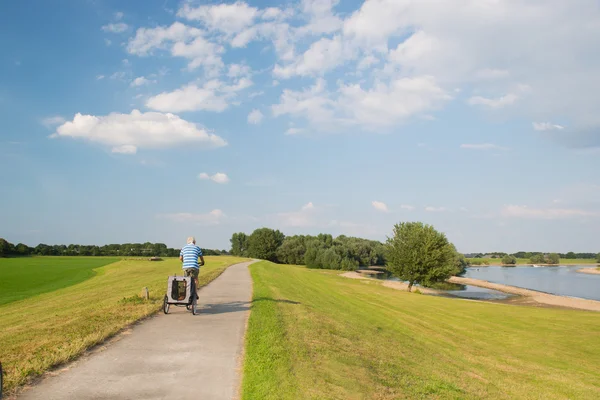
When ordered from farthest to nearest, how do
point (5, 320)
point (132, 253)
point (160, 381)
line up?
point (132, 253) < point (5, 320) < point (160, 381)

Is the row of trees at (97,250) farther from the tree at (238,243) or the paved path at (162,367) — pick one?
the paved path at (162,367)

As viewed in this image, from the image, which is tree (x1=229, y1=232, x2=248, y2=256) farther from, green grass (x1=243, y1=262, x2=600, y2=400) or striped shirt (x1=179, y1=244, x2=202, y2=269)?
striped shirt (x1=179, y1=244, x2=202, y2=269)

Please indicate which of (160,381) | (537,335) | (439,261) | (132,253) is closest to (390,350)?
(160,381)

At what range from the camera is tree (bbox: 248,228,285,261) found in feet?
424

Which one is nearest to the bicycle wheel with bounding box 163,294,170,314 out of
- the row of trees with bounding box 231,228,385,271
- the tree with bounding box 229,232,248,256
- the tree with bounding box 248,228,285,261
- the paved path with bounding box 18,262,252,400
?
the paved path with bounding box 18,262,252,400

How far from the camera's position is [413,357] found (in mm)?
14016

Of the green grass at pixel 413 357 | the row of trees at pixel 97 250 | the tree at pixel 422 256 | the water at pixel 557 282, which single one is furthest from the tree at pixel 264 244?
the green grass at pixel 413 357

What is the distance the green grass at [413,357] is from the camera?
8.09 m

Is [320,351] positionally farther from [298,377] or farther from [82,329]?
[82,329]

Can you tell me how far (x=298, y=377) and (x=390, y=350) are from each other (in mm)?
6981

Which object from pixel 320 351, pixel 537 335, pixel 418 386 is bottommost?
pixel 537 335

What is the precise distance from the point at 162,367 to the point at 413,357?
9244 mm

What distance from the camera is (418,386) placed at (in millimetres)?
9719

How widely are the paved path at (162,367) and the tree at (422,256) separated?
45.8 meters
